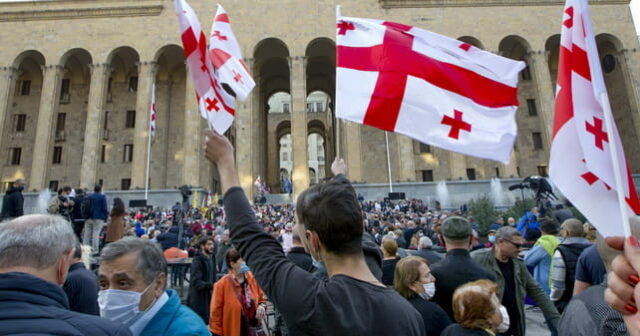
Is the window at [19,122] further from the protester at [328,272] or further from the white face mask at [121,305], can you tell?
the protester at [328,272]

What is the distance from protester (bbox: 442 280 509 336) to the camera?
2.17m

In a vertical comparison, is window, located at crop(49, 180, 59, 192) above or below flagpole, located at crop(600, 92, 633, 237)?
above

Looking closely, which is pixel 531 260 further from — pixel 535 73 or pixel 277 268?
pixel 535 73

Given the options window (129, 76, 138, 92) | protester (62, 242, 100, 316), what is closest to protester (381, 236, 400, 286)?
protester (62, 242, 100, 316)

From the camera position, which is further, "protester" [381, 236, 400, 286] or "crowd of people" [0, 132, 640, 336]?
"protester" [381, 236, 400, 286]

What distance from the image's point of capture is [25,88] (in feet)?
101

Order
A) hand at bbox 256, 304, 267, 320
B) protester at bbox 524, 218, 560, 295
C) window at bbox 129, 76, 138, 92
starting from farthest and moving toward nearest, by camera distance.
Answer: window at bbox 129, 76, 138, 92 < protester at bbox 524, 218, 560, 295 < hand at bbox 256, 304, 267, 320

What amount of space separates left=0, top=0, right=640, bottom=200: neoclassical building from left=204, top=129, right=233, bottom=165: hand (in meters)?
23.6

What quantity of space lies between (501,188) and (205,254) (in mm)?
23637

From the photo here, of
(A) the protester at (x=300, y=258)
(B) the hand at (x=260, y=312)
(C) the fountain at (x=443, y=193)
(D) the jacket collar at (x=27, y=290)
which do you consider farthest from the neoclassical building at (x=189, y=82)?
(D) the jacket collar at (x=27, y=290)

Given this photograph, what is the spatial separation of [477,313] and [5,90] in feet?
111

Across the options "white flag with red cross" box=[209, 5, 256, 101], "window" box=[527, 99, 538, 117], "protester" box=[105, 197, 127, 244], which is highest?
"window" box=[527, 99, 538, 117]

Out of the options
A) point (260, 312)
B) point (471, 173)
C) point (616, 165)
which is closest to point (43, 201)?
point (260, 312)

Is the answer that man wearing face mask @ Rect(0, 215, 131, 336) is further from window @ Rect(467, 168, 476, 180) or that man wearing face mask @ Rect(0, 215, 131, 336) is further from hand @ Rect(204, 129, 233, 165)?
window @ Rect(467, 168, 476, 180)
